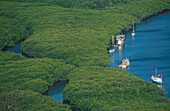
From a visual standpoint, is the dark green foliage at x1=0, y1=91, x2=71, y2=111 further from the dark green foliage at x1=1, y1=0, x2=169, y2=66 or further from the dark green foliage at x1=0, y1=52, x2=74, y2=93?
the dark green foliage at x1=1, y1=0, x2=169, y2=66

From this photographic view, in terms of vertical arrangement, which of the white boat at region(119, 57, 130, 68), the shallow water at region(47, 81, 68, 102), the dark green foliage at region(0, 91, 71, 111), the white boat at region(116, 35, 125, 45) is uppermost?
the white boat at region(116, 35, 125, 45)

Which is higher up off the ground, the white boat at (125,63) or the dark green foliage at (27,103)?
the white boat at (125,63)

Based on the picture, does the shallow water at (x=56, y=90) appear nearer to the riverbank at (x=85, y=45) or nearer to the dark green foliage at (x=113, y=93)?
the riverbank at (x=85, y=45)

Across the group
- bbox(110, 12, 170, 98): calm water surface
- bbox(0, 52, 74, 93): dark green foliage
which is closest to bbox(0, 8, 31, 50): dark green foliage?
bbox(0, 52, 74, 93): dark green foliage

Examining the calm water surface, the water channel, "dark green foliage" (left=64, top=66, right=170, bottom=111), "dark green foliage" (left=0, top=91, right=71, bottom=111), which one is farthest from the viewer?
the calm water surface

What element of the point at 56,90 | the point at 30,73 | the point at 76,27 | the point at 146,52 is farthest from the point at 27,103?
the point at 76,27

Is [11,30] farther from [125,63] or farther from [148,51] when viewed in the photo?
[148,51]

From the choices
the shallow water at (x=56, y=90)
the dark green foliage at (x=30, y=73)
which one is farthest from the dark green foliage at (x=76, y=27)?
the shallow water at (x=56, y=90)
